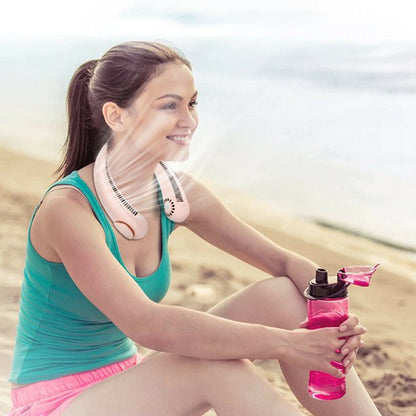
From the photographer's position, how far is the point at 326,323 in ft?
4.35

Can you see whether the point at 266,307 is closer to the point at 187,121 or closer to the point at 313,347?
the point at 313,347

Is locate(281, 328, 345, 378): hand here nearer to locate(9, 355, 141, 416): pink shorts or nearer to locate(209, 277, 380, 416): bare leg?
locate(209, 277, 380, 416): bare leg

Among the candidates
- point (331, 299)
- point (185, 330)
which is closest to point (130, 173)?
point (185, 330)

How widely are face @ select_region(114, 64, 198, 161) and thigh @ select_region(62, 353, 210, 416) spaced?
39cm

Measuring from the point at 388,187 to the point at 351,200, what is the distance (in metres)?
0.36

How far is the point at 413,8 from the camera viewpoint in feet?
26.1

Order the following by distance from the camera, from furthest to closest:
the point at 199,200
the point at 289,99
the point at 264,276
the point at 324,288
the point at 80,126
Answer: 1. the point at 289,99
2. the point at 264,276
3. the point at 199,200
4. the point at 80,126
5. the point at 324,288

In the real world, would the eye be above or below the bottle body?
above

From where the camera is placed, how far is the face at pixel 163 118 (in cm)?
146

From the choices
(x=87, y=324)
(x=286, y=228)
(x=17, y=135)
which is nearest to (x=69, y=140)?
(x=87, y=324)

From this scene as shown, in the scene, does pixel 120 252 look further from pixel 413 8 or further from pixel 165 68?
pixel 413 8

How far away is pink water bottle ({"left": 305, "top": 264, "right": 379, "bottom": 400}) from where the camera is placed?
128 centimetres

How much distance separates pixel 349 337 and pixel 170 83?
1.86 feet

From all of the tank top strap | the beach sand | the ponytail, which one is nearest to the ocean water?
the beach sand
